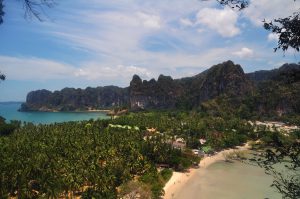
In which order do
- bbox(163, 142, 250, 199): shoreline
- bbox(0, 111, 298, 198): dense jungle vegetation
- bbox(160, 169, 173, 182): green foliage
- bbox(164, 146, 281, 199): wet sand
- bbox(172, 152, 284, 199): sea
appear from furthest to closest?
1. bbox(160, 169, 173, 182): green foliage
2. bbox(163, 142, 250, 199): shoreline
3. bbox(164, 146, 281, 199): wet sand
4. bbox(172, 152, 284, 199): sea
5. bbox(0, 111, 298, 198): dense jungle vegetation

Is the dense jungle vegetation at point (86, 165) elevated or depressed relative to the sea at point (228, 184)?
elevated

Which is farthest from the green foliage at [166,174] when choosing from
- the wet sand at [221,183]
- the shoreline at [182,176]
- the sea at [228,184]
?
the sea at [228,184]

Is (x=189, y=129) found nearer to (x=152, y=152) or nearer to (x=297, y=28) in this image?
(x=152, y=152)

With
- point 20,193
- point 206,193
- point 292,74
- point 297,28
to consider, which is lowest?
point 206,193

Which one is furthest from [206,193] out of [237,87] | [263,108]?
[237,87]

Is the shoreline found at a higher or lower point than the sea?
higher

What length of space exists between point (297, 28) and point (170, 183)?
52028 millimetres

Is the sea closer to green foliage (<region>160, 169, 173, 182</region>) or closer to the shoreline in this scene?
the shoreline

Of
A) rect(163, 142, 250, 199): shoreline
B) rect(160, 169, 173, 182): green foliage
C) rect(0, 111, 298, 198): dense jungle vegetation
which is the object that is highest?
rect(0, 111, 298, 198): dense jungle vegetation

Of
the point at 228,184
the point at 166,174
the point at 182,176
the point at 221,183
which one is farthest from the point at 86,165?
the point at 228,184

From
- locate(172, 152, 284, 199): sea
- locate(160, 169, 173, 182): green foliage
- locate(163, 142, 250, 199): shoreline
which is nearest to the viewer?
locate(172, 152, 284, 199): sea

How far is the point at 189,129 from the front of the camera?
9944 cm

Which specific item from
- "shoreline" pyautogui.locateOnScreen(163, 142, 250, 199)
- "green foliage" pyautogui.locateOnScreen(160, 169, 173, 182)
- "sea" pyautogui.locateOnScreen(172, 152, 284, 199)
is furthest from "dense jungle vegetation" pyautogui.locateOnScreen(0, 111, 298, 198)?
"sea" pyautogui.locateOnScreen(172, 152, 284, 199)

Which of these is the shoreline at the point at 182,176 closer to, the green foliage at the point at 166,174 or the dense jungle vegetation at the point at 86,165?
the green foliage at the point at 166,174
